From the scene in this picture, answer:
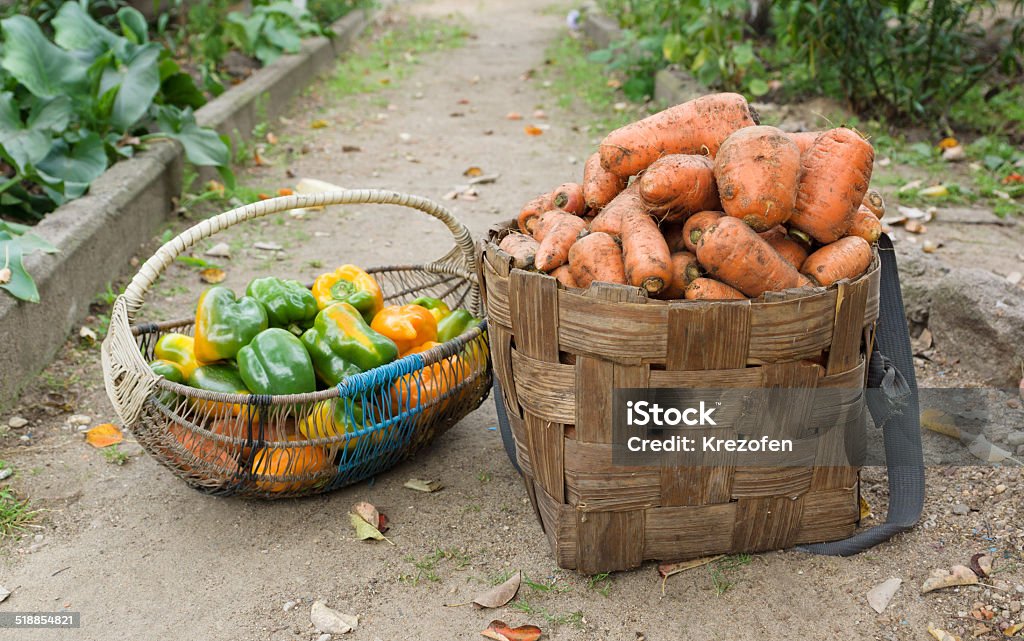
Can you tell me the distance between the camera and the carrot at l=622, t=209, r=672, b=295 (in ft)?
5.92

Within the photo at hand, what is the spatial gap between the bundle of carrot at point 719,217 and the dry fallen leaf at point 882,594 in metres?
0.66

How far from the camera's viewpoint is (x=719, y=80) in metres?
5.82

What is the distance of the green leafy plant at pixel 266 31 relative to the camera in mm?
6828

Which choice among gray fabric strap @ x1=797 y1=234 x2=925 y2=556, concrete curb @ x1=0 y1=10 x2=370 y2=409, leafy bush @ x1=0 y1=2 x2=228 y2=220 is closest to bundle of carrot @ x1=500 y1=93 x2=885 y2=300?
gray fabric strap @ x1=797 y1=234 x2=925 y2=556

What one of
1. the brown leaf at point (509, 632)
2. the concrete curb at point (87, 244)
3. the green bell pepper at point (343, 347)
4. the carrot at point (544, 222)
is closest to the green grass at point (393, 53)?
the concrete curb at point (87, 244)

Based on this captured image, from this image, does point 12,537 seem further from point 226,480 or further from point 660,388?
point 660,388

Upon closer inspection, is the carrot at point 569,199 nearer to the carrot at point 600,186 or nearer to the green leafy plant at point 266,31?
the carrot at point 600,186

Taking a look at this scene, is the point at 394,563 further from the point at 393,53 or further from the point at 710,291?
the point at 393,53

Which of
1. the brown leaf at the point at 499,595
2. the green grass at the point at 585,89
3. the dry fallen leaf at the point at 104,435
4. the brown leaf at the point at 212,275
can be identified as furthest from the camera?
the green grass at the point at 585,89

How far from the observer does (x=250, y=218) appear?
2.20m

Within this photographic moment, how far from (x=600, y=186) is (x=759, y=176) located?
430mm

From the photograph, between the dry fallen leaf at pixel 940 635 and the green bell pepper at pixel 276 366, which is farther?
the green bell pepper at pixel 276 366

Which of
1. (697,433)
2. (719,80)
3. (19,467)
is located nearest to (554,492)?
(697,433)

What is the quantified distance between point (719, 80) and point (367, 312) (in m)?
4.03
